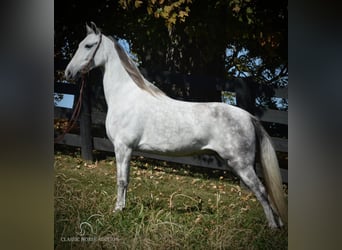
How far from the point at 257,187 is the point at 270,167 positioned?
0.17m

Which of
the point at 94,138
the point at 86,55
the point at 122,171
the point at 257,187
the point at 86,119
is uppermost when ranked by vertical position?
the point at 86,55

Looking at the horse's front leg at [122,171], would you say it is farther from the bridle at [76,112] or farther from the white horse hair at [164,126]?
the bridle at [76,112]

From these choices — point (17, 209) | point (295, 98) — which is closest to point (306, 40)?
point (295, 98)

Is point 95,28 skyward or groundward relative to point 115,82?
skyward

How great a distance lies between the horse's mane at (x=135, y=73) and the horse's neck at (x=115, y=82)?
3cm

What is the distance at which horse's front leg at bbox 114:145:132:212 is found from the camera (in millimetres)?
3439

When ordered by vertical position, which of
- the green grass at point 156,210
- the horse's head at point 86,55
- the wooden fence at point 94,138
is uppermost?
the horse's head at point 86,55

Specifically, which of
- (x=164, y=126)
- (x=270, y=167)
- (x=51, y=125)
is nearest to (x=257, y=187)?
(x=270, y=167)

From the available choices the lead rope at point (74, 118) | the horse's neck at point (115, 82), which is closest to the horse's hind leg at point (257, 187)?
the horse's neck at point (115, 82)

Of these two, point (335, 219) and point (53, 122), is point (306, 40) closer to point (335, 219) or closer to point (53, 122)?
point (335, 219)

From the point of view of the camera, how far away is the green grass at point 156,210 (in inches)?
134

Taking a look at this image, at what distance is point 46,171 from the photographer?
3.45 metres

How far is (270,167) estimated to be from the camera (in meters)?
3.47

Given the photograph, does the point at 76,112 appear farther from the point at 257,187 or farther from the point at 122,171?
the point at 257,187
